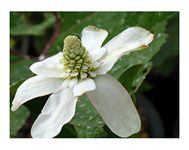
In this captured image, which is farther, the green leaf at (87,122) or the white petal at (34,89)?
the green leaf at (87,122)

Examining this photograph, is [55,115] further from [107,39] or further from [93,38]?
[107,39]

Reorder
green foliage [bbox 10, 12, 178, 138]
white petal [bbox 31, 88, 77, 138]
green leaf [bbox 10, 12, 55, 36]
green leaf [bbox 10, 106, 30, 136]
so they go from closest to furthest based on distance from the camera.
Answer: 1. white petal [bbox 31, 88, 77, 138]
2. green foliage [bbox 10, 12, 178, 138]
3. green leaf [bbox 10, 106, 30, 136]
4. green leaf [bbox 10, 12, 55, 36]

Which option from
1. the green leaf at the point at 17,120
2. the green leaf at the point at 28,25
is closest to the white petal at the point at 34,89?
the green leaf at the point at 17,120

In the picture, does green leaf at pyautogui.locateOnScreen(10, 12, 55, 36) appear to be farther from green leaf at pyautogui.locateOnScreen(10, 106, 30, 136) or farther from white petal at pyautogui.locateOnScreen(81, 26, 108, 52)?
white petal at pyautogui.locateOnScreen(81, 26, 108, 52)

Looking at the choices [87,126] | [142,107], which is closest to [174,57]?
[142,107]

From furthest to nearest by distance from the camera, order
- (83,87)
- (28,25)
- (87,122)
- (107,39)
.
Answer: (28,25), (107,39), (87,122), (83,87)

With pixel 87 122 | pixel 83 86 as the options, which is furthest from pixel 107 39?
pixel 83 86

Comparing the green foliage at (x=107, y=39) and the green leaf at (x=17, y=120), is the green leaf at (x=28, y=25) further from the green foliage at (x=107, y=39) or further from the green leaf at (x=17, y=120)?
the green leaf at (x=17, y=120)

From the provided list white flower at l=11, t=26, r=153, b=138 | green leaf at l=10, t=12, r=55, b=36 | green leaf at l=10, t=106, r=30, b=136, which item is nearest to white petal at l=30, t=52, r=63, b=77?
white flower at l=11, t=26, r=153, b=138
